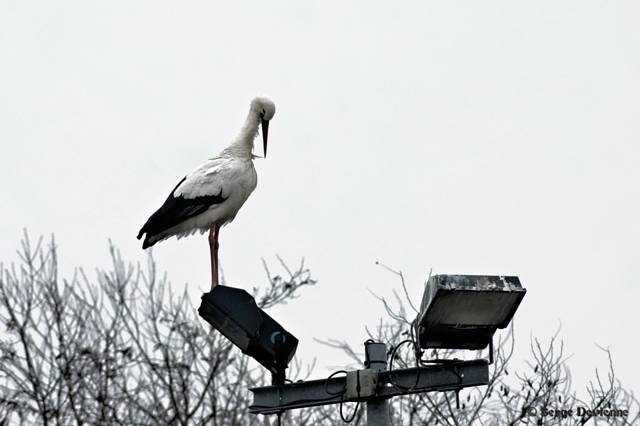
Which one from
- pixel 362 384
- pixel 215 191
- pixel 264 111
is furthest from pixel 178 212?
pixel 362 384

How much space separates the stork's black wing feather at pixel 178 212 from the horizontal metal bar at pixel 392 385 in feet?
15.7

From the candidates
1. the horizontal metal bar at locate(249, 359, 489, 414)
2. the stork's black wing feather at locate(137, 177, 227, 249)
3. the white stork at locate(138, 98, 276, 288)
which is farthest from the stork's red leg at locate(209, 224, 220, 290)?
the horizontal metal bar at locate(249, 359, 489, 414)

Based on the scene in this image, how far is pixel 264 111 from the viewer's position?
32.2 feet

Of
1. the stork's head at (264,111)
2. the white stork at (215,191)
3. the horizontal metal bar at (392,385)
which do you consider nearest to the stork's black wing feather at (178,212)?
the white stork at (215,191)

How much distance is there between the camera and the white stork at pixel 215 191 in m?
9.62

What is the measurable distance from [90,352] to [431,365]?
680cm

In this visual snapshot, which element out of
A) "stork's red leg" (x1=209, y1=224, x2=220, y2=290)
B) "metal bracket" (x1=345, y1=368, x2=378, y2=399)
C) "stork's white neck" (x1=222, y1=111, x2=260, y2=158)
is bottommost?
"metal bracket" (x1=345, y1=368, x2=378, y2=399)

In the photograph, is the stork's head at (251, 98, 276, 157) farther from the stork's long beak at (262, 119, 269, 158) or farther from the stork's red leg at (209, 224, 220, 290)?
the stork's red leg at (209, 224, 220, 290)

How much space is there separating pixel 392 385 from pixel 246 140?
533cm

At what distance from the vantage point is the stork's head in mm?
9758

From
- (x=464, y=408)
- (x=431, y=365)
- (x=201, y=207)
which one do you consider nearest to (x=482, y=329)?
(x=431, y=365)

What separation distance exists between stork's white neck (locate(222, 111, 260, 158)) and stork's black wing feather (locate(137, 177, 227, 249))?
1.33 ft

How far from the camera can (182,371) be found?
1132 centimetres

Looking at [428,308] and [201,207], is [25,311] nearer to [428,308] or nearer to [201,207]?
[201,207]
